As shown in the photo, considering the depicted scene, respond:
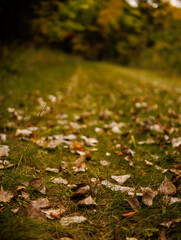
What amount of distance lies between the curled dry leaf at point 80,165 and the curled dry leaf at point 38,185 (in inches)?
10.9

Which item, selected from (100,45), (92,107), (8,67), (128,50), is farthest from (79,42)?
(92,107)

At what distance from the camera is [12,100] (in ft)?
9.40

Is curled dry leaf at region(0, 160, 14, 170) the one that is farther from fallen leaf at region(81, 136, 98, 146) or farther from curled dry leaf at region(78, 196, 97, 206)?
fallen leaf at region(81, 136, 98, 146)

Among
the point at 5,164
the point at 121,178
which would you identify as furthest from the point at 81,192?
the point at 5,164

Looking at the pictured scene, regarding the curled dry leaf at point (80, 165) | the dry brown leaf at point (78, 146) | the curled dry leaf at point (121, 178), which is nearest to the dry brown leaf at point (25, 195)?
the curled dry leaf at point (80, 165)

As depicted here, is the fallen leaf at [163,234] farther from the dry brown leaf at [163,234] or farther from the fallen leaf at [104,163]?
the fallen leaf at [104,163]

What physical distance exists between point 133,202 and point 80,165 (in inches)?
19.3

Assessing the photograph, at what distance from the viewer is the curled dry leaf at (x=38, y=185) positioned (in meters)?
1.01

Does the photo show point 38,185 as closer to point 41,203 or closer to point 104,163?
point 41,203

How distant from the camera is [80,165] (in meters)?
1.31

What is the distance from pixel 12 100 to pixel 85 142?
1730 mm

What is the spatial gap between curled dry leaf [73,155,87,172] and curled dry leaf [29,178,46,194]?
0.91 feet

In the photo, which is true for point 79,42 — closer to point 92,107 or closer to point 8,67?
point 8,67

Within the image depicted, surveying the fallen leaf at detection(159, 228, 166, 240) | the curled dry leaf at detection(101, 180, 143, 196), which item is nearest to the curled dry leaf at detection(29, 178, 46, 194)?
the curled dry leaf at detection(101, 180, 143, 196)
